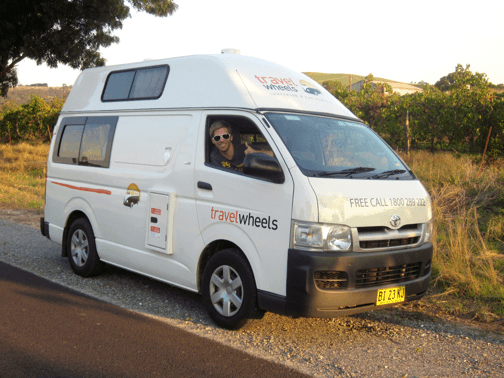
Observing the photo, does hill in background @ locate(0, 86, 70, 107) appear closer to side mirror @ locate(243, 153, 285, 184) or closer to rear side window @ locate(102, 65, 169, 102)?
rear side window @ locate(102, 65, 169, 102)

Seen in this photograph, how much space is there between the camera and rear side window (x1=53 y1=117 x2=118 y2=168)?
248 inches

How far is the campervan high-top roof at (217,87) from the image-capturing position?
16.3 ft

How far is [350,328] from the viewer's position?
4945 mm

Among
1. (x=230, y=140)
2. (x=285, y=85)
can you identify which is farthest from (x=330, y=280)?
(x=285, y=85)

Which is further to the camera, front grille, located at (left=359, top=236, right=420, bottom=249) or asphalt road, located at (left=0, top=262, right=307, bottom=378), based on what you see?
front grille, located at (left=359, top=236, right=420, bottom=249)

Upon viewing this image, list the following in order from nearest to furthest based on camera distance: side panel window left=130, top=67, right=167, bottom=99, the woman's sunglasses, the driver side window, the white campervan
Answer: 1. the white campervan
2. the driver side window
3. the woman's sunglasses
4. side panel window left=130, top=67, right=167, bottom=99

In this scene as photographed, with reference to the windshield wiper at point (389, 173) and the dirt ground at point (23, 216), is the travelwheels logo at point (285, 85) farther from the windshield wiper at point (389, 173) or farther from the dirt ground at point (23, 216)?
the dirt ground at point (23, 216)

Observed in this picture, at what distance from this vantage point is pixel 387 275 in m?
4.41

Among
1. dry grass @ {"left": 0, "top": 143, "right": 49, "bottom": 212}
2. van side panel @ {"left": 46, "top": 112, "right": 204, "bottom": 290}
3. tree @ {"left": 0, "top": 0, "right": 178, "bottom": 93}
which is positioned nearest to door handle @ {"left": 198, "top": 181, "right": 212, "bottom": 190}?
van side panel @ {"left": 46, "top": 112, "right": 204, "bottom": 290}

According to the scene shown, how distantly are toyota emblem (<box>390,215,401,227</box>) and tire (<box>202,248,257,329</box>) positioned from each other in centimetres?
133

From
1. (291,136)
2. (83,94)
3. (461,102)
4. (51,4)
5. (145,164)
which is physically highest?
(51,4)

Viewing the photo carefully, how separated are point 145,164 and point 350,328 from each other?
2.85 meters

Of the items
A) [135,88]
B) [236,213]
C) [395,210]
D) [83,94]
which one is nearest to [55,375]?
[236,213]

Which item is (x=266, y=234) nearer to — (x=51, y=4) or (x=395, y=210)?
(x=395, y=210)
